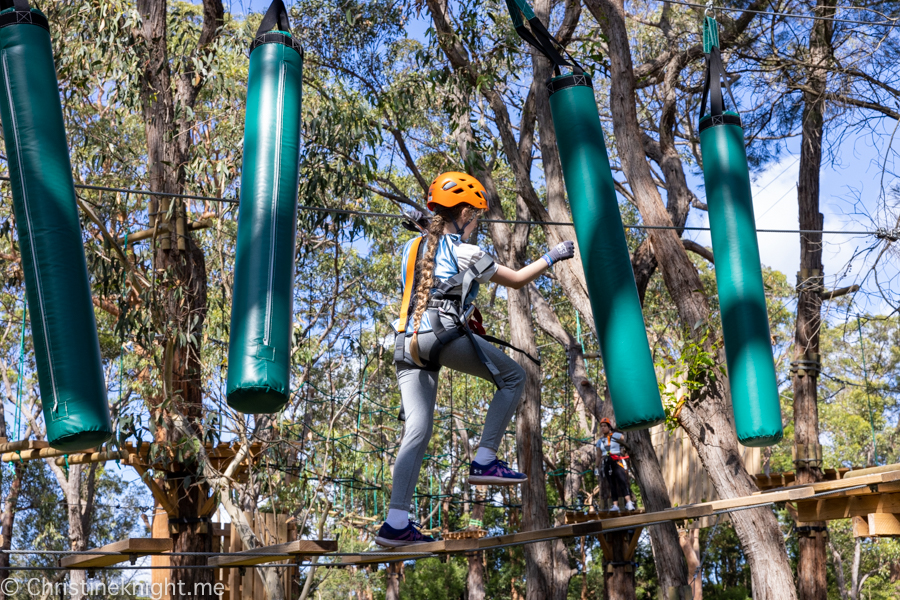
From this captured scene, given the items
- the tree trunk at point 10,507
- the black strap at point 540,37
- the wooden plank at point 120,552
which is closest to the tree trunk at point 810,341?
the black strap at point 540,37

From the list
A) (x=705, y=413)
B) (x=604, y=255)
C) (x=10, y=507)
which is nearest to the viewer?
(x=604, y=255)

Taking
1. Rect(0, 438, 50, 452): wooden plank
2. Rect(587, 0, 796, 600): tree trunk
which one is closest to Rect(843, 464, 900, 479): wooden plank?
Rect(587, 0, 796, 600): tree trunk

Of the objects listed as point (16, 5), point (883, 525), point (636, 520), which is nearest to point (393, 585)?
point (883, 525)

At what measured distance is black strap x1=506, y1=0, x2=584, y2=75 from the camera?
11.7 ft

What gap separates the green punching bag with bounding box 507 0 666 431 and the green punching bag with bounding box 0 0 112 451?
1.71 metres

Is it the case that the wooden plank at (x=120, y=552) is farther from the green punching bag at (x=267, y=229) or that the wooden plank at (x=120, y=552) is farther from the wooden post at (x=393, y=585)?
the wooden post at (x=393, y=585)

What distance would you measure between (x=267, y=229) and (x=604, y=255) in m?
1.25

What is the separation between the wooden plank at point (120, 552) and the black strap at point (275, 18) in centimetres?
202

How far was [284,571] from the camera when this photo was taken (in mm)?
9906

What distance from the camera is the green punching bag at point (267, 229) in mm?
2613

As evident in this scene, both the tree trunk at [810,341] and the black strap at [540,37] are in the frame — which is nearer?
the black strap at [540,37]

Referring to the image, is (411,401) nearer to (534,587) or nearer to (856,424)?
(534,587)

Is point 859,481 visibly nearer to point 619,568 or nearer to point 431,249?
point 431,249

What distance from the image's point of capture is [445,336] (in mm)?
3566
